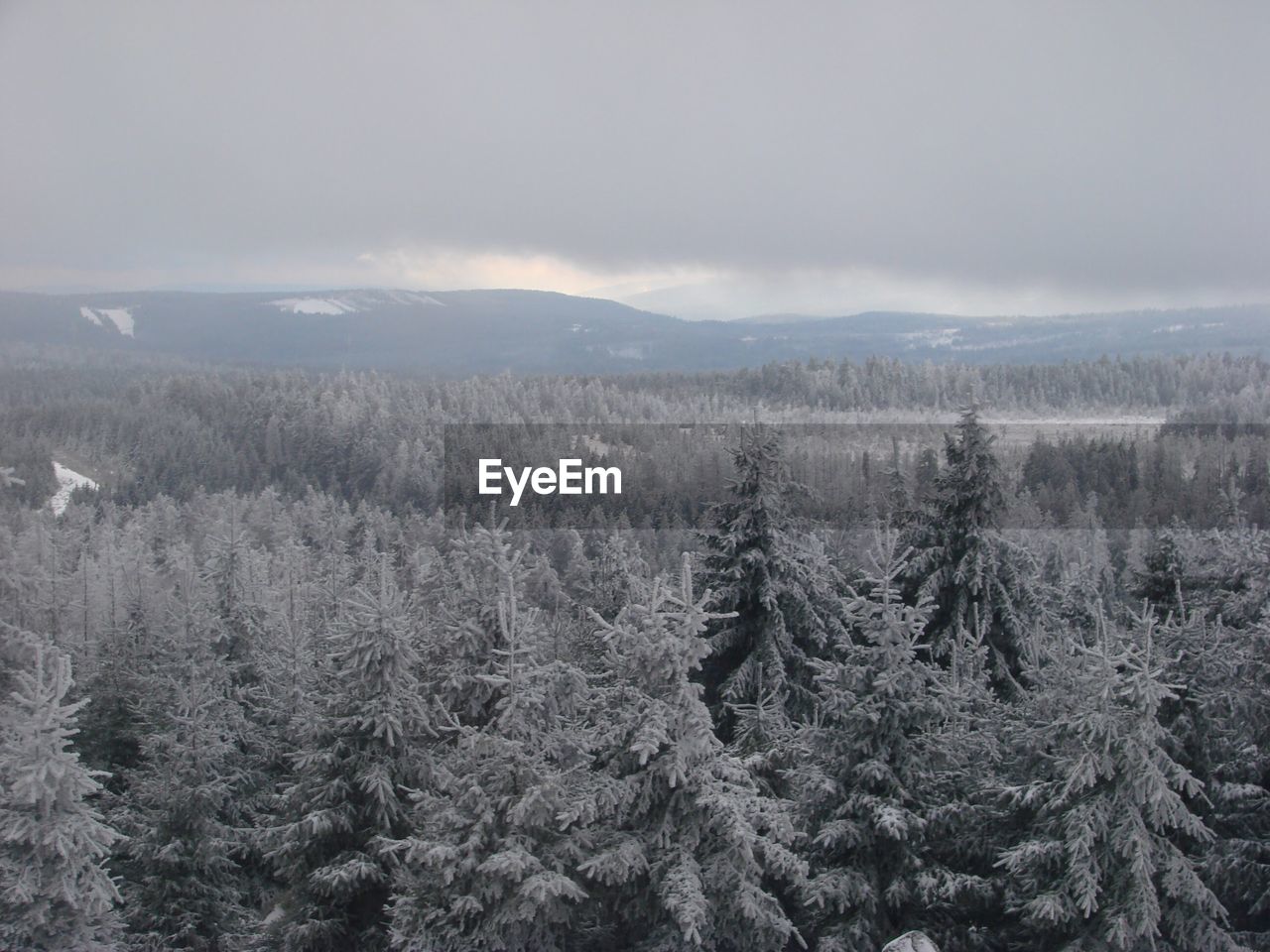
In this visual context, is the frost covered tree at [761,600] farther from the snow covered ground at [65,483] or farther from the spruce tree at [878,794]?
the snow covered ground at [65,483]

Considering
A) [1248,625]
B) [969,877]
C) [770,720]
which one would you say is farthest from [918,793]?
[1248,625]

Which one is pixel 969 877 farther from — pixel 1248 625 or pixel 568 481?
pixel 568 481

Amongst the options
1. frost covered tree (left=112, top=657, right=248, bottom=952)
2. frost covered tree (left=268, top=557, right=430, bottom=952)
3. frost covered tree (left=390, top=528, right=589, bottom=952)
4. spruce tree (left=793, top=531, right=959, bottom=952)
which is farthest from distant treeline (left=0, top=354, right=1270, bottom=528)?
frost covered tree (left=390, top=528, right=589, bottom=952)

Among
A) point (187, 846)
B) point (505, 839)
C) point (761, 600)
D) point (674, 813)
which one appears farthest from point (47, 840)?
point (761, 600)

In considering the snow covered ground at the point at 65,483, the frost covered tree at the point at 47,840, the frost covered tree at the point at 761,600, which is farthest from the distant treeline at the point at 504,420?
the frost covered tree at the point at 47,840

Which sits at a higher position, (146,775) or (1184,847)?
(1184,847)

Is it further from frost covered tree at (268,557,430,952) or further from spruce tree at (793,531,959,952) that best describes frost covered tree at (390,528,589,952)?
spruce tree at (793,531,959,952)
